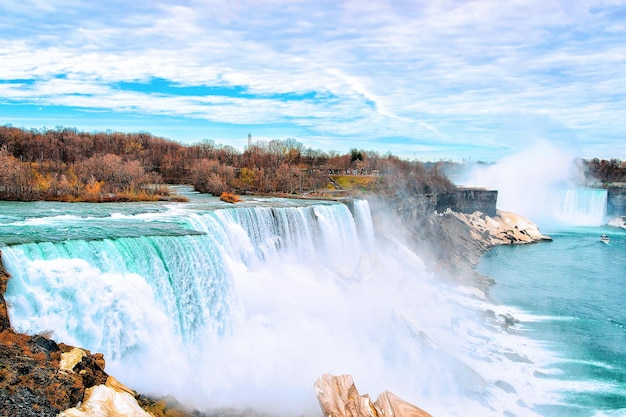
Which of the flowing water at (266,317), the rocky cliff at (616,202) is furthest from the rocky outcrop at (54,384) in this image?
the rocky cliff at (616,202)

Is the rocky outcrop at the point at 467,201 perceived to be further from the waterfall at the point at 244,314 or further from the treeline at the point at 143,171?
the waterfall at the point at 244,314

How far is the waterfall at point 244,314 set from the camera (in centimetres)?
1066

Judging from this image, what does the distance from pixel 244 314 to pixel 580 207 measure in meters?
58.9

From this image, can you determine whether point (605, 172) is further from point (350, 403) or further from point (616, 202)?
point (350, 403)

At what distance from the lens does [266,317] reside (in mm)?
15766

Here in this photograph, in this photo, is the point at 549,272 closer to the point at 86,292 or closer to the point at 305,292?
the point at 305,292

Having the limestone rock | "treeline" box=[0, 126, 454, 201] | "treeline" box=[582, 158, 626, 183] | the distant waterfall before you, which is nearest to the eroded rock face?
the limestone rock

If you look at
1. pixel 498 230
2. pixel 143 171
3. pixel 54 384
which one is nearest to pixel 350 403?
pixel 54 384

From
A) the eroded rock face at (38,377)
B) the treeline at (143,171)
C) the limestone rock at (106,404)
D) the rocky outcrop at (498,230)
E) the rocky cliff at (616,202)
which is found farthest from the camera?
the rocky cliff at (616,202)

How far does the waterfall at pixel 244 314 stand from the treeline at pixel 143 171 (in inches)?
172

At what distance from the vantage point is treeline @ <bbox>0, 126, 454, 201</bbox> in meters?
26.0

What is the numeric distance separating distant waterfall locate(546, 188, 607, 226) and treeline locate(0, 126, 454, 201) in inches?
839

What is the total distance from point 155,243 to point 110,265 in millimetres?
1613

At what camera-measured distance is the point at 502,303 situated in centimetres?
2467
